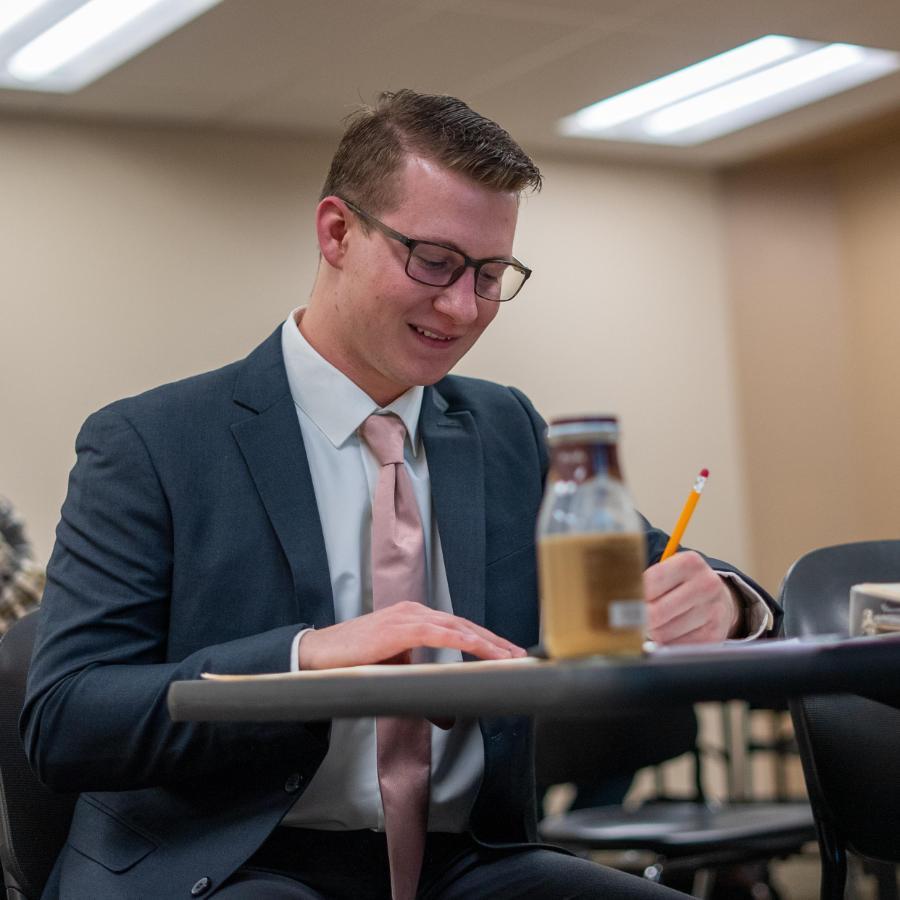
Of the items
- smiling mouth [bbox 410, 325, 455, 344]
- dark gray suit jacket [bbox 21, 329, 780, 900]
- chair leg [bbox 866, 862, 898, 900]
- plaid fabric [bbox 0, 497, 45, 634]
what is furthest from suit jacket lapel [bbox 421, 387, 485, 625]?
plaid fabric [bbox 0, 497, 45, 634]

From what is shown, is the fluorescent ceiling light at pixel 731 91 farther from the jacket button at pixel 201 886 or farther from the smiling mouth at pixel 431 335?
the jacket button at pixel 201 886

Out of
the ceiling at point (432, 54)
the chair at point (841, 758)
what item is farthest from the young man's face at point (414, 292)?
the ceiling at point (432, 54)

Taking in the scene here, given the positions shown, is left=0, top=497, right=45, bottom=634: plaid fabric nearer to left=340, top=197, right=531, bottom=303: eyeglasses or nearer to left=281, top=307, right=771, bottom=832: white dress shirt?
left=281, top=307, right=771, bottom=832: white dress shirt

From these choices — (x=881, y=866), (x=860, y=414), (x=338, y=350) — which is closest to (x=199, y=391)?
(x=338, y=350)

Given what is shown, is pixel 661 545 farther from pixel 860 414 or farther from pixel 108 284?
pixel 860 414

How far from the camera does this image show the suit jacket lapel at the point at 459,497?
1.64 m

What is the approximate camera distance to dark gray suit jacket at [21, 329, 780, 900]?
136cm

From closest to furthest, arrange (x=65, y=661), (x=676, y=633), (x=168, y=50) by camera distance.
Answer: (x=676, y=633)
(x=65, y=661)
(x=168, y=50)

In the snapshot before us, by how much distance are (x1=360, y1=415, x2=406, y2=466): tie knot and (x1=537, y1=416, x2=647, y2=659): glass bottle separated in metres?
0.67

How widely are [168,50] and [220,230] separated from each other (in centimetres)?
109

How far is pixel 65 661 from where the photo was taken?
142 cm

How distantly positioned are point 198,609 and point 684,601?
0.54m

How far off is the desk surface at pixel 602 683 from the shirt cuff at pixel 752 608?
0.39 m

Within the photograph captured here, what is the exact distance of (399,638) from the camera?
1134mm
